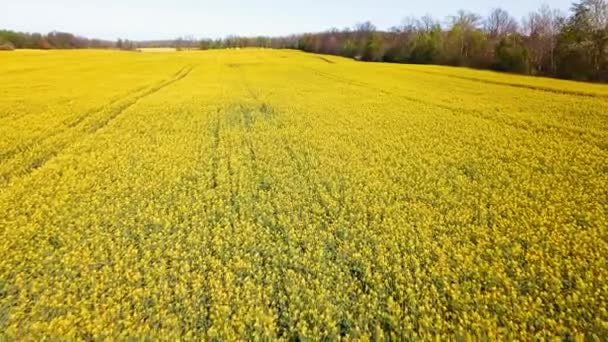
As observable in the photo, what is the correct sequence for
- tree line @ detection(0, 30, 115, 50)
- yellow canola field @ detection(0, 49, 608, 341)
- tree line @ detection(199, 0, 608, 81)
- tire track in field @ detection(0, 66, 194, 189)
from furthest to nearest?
1. tree line @ detection(0, 30, 115, 50)
2. tree line @ detection(199, 0, 608, 81)
3. tire track in field @ detection(0, 66, 194, 189)
4. yellow canola field @ detection(0, 49, 608, 341)

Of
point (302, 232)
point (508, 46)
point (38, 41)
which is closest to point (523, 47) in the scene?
point (508, 46)

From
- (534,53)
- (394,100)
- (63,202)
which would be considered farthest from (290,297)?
(534,53)

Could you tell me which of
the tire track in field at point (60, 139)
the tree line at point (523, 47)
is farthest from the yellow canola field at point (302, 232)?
the tree line at point (523, 47)

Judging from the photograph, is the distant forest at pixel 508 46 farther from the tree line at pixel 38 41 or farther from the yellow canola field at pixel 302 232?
the yellow canola field at pixel 302 232

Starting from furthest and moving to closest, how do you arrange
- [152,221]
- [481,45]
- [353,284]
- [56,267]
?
[481,45] < [152,221] < [56,267] < [353,284]

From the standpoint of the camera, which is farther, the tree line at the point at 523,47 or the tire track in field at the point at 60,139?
the tree line at the point at 523,47

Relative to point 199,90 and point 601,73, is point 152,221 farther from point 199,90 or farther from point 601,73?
point 601,73

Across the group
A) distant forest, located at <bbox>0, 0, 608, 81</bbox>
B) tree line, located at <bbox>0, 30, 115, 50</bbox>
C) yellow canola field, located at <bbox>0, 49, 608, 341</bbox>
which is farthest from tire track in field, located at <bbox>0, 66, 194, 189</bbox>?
tree line, located at <bbox>0, 30, 115, 50</bbox>

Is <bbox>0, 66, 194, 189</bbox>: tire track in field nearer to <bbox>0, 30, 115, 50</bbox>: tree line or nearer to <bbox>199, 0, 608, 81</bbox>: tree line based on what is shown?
<bbox>199, 0, 608, 81</bbox>: tree line

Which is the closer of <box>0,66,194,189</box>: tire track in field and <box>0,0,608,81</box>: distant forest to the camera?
<box>0,66,194,189</box>: tire track in field
